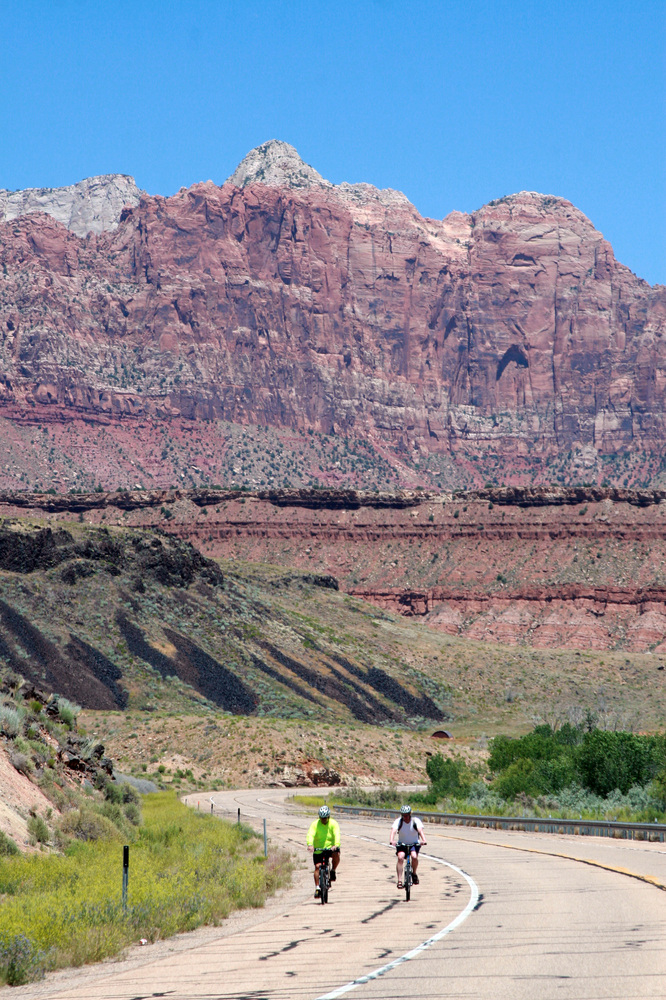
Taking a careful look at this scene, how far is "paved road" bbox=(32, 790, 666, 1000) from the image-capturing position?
35.3ft

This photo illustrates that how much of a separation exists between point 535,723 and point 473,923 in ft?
242

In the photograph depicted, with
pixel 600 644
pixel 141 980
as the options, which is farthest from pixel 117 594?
pixel 141 980

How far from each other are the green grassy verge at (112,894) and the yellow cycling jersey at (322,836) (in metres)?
1.73

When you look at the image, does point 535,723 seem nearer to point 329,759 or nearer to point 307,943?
point 329,759

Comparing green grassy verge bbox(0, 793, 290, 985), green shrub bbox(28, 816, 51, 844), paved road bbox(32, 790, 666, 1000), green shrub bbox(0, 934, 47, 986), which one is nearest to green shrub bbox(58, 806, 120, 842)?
green grassy verge bbox(0, 793, 290, 985)

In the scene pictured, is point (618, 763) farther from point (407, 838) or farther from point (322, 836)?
point (322, 836)

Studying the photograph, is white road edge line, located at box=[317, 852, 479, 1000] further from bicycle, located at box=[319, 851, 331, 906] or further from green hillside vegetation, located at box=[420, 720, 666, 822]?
green hillside vegetation, located at box=[420, 720, 666, 822]

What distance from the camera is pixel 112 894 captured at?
17047 mm

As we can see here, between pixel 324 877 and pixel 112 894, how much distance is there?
3.61 m

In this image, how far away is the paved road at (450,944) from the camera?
1077cm

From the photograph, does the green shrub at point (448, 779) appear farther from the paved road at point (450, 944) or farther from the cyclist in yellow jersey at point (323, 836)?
the cyclist in yellow jersey at point (323, 836)

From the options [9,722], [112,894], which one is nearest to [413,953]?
[112,894]

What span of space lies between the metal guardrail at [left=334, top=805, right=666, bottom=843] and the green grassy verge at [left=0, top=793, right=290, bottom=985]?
30.0ft

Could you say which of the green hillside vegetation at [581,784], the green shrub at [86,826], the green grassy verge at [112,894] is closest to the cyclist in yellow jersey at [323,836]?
the green grassy verge at [112,894]
